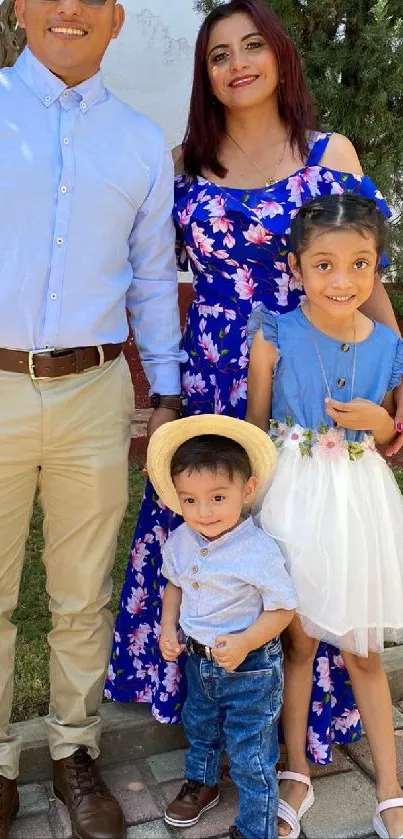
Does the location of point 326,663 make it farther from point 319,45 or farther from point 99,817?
point 319,45

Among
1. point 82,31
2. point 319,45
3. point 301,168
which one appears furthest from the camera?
point 319,45

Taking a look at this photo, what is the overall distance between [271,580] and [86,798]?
2.79 feet

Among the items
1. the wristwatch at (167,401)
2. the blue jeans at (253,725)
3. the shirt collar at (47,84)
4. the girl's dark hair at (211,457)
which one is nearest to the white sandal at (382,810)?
the blue jeans at (253,725)

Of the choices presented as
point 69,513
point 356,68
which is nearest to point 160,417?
point 69,513

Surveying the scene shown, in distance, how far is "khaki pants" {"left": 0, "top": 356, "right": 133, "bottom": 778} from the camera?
97.1 inches

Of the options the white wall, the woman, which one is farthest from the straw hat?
the white wall

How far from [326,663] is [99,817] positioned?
2.64 ft

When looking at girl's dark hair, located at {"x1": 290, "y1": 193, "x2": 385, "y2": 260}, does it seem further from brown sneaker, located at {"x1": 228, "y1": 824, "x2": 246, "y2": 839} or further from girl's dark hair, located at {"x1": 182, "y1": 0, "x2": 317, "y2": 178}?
brown sneaker, located at {"x1": 228, "y1": 824, "x2": 246, "y2": 839}

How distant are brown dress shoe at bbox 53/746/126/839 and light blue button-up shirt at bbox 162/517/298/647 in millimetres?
550

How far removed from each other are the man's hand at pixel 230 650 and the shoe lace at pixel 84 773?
23.2 inches

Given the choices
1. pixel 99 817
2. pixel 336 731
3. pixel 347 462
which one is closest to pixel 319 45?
pixel 347 462

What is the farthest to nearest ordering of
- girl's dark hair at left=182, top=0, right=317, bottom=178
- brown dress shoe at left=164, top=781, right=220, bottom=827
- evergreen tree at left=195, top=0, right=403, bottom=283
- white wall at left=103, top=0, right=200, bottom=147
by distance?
white wall at left=103, top=0, right=200, bottom=147 < evergreen tree at left=195, top=0, right=403, bottom=283 < girl's dark hair at left=182, top=0, right=317, bottom=178 < brown dress shoe at left=164, top=781, right=220, bottom=827

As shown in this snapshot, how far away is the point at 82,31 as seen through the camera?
241cm

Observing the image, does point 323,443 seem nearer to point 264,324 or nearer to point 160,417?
point 264,324
